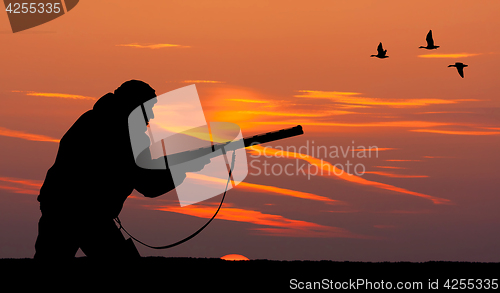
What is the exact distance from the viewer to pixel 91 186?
26.0 feet

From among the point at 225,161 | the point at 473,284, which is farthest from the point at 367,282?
the point at 225,161

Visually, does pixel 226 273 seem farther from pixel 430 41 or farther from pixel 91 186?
pixel 430 41

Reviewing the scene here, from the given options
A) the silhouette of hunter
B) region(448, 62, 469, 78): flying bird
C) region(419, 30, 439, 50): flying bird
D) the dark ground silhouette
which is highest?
region(419, 30, 439, 50): flying bird

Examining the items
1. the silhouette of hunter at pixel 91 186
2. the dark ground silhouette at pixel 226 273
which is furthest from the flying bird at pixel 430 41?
the silhouette of hunter at pixel 91 186

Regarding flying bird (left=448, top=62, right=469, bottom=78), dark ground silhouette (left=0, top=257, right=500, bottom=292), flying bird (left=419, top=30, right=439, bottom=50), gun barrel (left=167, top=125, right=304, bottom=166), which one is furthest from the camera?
flying bird (left=419, top=30, right=439, bottom=50)

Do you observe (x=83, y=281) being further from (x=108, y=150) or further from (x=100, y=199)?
(x=108, y=150)

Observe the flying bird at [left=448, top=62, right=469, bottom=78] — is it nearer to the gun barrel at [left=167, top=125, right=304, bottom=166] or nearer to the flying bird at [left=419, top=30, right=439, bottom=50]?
the flying bird at [left=419, top=30, right=439, bottom=50]

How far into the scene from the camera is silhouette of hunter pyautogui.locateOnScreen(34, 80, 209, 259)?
771 cm

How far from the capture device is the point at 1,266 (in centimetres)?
919

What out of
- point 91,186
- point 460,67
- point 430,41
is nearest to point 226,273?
point 91,186

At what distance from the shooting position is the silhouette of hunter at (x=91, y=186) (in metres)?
7.71

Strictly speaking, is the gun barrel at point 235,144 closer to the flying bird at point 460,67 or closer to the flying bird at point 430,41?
the flying bird at point 460,67

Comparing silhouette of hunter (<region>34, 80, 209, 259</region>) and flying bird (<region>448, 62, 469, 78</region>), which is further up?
flying bird (<region>448, 62, 469, 78</region>)

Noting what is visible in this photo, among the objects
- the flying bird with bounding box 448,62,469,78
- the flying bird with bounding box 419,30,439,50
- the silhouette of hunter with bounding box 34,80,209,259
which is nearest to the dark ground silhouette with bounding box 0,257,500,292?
the silhouette of hunter with bounding box 34,80,209,259
